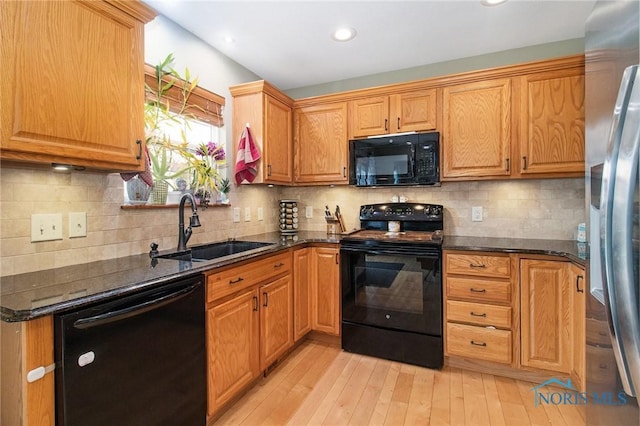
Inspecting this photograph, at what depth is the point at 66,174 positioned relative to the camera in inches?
61.4

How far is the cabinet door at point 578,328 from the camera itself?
1.80 metres

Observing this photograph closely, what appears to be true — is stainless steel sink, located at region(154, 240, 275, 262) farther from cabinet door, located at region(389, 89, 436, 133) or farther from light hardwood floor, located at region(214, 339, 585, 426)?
cabinet door, located at region(389, 89, 436, 133)

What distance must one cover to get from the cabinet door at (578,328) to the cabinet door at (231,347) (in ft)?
6.37

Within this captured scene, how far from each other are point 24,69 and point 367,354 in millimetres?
2609

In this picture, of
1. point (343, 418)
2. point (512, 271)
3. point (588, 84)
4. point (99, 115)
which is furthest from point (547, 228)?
point (99, 115)

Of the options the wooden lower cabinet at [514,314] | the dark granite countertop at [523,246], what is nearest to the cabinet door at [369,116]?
the dark granite countertop at [523,246]

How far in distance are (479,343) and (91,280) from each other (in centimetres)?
236

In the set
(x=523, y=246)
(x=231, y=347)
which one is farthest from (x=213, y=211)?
(x=523, y=246)

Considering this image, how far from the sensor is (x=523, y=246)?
7.18ft

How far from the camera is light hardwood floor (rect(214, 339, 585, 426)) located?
178cm

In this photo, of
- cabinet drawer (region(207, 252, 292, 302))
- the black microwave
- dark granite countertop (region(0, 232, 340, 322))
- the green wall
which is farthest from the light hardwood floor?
the green wall

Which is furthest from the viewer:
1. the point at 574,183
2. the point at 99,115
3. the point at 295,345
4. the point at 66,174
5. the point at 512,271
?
the point at 295,345

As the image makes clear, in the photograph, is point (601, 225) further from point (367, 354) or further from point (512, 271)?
point (367, 354)

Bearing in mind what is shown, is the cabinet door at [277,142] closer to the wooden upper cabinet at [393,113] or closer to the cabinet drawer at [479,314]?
the wooden upper cabinet at [393,113]
